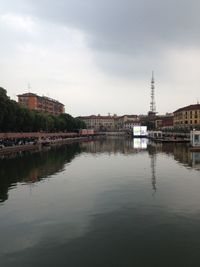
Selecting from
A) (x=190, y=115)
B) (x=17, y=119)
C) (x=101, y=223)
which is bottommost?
(x=101, y=223)

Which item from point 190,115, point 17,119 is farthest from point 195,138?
point 190,115

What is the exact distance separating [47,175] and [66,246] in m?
25.3

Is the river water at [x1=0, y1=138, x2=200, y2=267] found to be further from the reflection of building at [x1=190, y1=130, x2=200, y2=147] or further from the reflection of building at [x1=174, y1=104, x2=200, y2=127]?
the reflection of building at [x1=174, y1=104, x2=200, y2=127]

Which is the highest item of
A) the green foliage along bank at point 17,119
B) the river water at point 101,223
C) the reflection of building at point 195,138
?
the green foliage along bank at point 17,119

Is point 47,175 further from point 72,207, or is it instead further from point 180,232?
point 180,232

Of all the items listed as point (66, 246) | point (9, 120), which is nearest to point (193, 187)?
point (66, 246)

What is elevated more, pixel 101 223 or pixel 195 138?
pixel 195 138

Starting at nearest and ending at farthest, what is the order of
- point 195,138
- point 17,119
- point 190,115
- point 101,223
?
point 101,223 < point 195,138 < point 17,119 < point 190,115

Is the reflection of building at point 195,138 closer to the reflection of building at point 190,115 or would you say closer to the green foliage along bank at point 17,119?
the green foliage along bank at point 17,119

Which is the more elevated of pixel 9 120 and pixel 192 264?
pixel 9 120

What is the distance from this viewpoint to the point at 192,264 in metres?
14.3

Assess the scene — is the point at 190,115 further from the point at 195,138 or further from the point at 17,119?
the point at 17,119

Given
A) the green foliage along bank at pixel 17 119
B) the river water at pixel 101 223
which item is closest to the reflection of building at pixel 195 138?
the green foliage along bank at pixel 17 119

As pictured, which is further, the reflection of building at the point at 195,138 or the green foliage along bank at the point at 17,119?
the reflection of building at the point at 195,138
